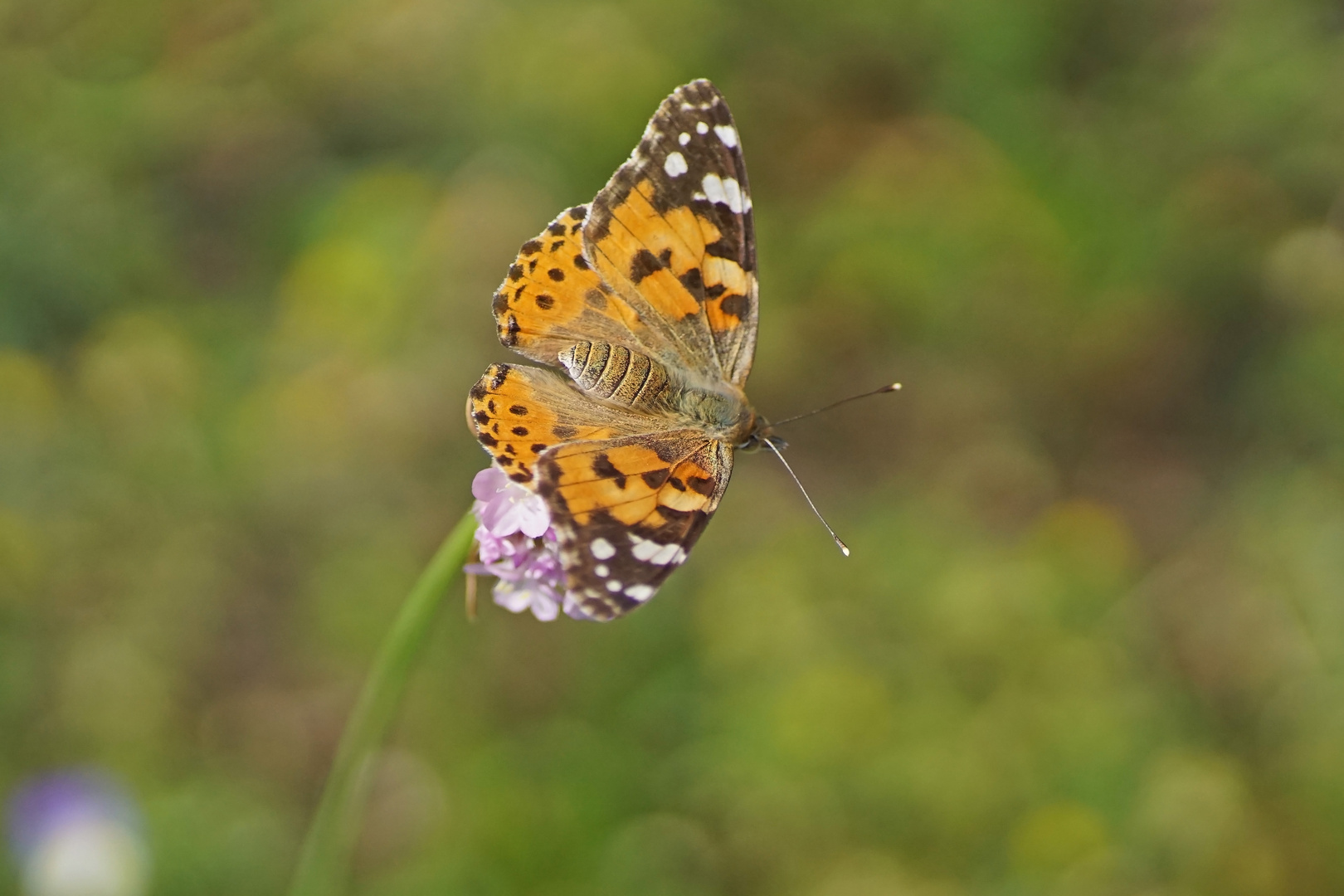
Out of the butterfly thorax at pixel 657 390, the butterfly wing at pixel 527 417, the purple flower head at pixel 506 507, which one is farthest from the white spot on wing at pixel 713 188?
the purple flower head at pixel 506 507

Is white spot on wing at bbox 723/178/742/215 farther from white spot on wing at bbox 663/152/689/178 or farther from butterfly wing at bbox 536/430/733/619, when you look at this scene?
butterfly wing at bbox 536/430/733/619

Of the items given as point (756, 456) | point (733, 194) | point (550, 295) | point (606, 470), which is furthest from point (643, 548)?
point (756, 456)

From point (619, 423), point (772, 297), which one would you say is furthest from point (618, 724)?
point (772, 297)

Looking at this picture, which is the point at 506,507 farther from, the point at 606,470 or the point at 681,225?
the point at 681,225

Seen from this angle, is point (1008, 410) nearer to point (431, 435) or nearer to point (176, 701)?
point (431, 435)

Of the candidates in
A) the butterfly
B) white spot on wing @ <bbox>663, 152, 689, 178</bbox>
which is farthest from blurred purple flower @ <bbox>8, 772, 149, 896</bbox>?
white spot on wing @ <bbox>663, 152, 689, 178</bbox>

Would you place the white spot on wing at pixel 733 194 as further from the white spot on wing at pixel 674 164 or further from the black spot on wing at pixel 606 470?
the black spot on wing at pixel 606 470
